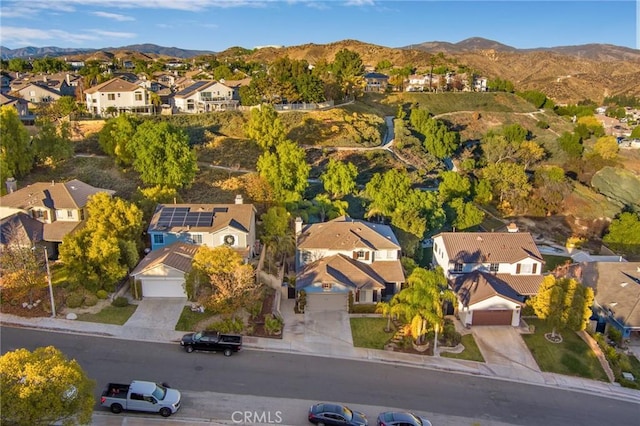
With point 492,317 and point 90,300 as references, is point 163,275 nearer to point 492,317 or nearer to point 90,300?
point 90,300

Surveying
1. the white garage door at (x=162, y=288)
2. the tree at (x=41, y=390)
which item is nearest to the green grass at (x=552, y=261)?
the white garage door at (x=162, y=288)

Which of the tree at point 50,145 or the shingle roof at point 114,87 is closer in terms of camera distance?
the tree at point 50,145

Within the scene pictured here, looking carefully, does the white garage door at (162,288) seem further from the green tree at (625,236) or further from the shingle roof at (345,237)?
the green tree at (625,236)

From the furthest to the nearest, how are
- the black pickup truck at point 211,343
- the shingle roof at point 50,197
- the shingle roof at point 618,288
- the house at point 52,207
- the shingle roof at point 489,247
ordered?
the shingle roof at point 50,197
the house at point 52,207
the shingle roof at point 489,247
the shingle roof at point 618,288
the black pickup truck at point 211,343

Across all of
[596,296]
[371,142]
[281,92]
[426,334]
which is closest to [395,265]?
[426,334]

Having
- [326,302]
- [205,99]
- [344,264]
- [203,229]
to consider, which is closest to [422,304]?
[326,302]

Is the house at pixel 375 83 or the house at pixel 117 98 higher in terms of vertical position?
the house at pixel 375 83

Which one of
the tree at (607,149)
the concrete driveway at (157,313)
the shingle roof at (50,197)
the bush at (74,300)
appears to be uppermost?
the tree at (607,149)

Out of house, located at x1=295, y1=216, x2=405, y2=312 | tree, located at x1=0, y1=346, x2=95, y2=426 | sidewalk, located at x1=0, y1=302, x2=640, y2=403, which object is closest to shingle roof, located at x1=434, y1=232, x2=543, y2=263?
house, located at x1=295, y1=216, x2=405, y2=312
